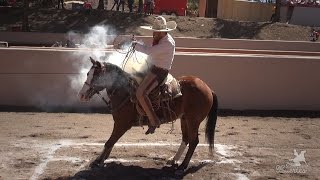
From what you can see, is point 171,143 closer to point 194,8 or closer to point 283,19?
point 283,19

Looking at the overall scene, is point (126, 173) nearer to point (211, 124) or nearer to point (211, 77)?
point (211, 124)

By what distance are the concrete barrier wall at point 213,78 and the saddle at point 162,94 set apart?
4.34 meters

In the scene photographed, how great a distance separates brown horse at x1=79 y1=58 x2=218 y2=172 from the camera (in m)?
6.26

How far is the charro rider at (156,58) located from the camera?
6223 millimetres

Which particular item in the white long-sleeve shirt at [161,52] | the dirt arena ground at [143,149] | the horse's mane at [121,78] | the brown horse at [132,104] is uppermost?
the white long-sleeve shirt at [161,52]

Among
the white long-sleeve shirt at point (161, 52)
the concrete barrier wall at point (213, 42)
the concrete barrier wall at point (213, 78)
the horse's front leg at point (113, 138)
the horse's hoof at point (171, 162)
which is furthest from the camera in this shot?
the concrete barrier wall at point (213, 42)

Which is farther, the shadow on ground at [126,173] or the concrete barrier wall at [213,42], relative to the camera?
the concrete barrier wall at [213,42]

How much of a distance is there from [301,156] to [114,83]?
11.1 feet

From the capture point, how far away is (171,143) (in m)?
8.15

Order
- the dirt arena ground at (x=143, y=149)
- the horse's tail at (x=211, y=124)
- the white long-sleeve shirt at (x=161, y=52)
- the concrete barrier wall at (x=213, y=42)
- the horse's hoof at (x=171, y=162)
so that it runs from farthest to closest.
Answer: the concrete barrier wall at (x=213, y=42)
the horse's tail at (x=211, y=124)
the horse's hoof at (x=171, y=162)
the dirt arena ground at (x=143, y=149)
the white long-sleeve shirt at (x=161, y=52)

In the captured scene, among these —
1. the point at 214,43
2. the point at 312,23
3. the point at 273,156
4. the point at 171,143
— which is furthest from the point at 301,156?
the point at 312,23

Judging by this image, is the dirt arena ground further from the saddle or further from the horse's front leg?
the saddle

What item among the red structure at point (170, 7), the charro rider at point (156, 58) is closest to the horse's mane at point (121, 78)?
the charro rider at point (156, 58)

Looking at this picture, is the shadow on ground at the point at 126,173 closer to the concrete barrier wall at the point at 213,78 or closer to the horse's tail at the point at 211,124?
the horse's tail at the point at 211,124
